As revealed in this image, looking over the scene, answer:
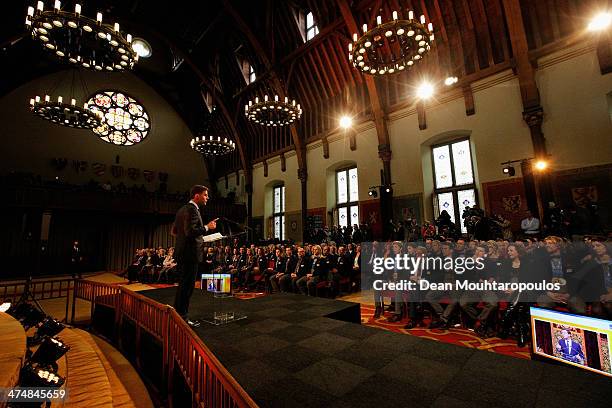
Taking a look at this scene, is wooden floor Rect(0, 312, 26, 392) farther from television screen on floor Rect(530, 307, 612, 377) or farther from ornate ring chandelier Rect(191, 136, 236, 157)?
ornate ring chandelier Rect(191, 136, 236, 157)

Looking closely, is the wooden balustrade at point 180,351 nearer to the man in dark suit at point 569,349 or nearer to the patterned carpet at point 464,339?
the patterned carpet at point 464,339

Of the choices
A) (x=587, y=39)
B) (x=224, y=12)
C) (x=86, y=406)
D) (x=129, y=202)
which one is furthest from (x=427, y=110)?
(x=129, y=202)

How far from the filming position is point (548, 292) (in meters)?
3.56

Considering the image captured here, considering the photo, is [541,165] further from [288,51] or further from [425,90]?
[288,51]

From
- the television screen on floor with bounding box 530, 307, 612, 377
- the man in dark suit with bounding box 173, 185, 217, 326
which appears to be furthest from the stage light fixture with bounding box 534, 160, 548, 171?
the man in dark suit with bounding box 173, 185, 217, 326

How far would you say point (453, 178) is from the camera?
28.4 ft

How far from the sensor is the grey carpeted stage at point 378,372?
162 cm

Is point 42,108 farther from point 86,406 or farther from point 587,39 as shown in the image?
point 587,39

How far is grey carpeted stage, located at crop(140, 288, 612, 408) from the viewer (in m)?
1.62

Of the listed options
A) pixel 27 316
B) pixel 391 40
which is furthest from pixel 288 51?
pixel 27 316

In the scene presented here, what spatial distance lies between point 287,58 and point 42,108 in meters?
8.02

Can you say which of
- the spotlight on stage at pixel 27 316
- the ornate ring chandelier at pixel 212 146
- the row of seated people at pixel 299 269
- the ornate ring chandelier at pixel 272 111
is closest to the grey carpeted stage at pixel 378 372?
the spotlight on stage at pixel 27 316

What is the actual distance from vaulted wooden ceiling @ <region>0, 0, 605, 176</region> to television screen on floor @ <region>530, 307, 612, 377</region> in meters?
7.69

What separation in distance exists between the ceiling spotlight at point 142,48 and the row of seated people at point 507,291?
17.8m
